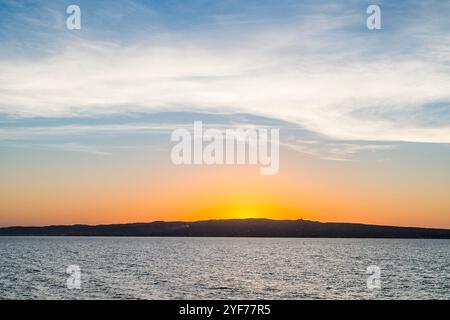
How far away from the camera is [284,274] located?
88938mm

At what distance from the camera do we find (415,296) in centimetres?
6206

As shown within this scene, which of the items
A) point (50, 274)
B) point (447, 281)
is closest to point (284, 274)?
point (447, 281)
